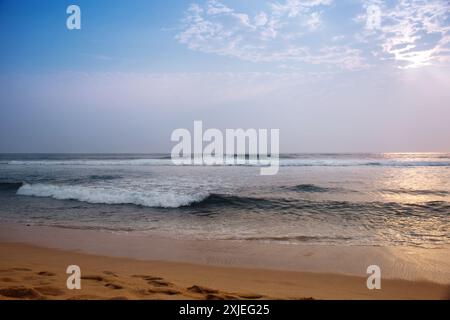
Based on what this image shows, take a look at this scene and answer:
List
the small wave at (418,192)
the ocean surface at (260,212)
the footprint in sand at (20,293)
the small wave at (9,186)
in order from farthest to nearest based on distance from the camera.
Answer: the small wave at (9,186) → the small wave at (418,192) → the ocean surface at (260,212) → the footprint in sand at (20,293)

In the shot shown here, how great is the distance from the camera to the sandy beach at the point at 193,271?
378cm

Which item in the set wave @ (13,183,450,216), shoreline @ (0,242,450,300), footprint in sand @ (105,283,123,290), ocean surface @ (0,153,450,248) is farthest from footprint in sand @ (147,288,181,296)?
wave @ (13,183,450,216)

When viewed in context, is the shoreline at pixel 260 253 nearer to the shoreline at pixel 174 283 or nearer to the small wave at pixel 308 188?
the shoreline at pixel 174 283

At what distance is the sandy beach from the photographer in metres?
3.78

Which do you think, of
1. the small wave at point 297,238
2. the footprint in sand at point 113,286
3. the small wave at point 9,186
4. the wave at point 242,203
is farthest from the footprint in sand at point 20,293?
the small wave at point 9,186

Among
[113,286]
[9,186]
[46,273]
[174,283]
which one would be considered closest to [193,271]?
[174,283]

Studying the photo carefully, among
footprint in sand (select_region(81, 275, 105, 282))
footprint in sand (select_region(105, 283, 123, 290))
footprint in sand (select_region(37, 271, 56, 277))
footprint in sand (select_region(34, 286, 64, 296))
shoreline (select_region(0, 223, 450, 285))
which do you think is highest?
footprint in sand (select_region(34, 286, 64, 296))

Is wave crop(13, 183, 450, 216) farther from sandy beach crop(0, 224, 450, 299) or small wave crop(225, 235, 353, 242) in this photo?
sandy beach crop(0, 224, 450, 299)

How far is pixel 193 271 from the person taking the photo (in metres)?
4.91

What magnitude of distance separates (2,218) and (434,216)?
43.2ft

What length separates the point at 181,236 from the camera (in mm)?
7242

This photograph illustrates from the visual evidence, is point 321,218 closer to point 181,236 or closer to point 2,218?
point 181,236

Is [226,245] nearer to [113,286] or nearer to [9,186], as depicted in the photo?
[113,286]
